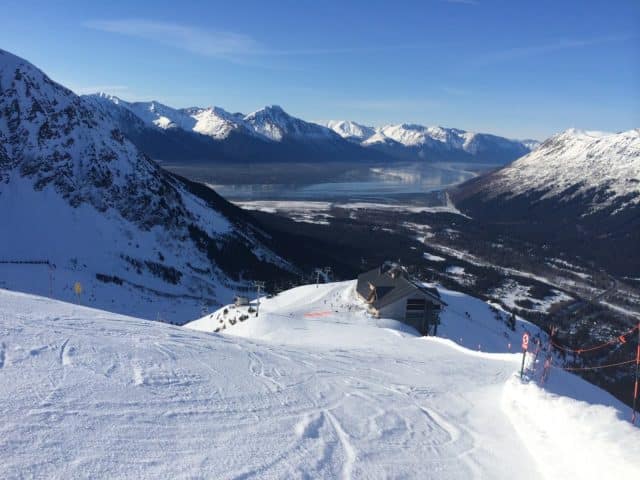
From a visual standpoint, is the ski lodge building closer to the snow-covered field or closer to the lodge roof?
the lodge roof

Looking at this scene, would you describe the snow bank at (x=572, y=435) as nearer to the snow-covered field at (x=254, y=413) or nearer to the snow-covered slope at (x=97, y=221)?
the snow-covered field at (x=254, y=413)

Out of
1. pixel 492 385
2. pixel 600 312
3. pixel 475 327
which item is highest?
pixel 492 385

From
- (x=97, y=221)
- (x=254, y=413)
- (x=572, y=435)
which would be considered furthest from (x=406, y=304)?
(x=97, y=221)

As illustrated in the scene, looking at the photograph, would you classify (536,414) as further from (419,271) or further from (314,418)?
(419,271)

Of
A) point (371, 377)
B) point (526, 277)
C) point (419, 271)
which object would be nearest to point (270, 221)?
point (419, 271)

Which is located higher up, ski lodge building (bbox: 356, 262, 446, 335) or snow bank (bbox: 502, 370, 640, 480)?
snow bank (bbox: 502, 370, 640, 480)

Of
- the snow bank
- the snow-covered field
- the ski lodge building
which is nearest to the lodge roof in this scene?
the ski lodge building
